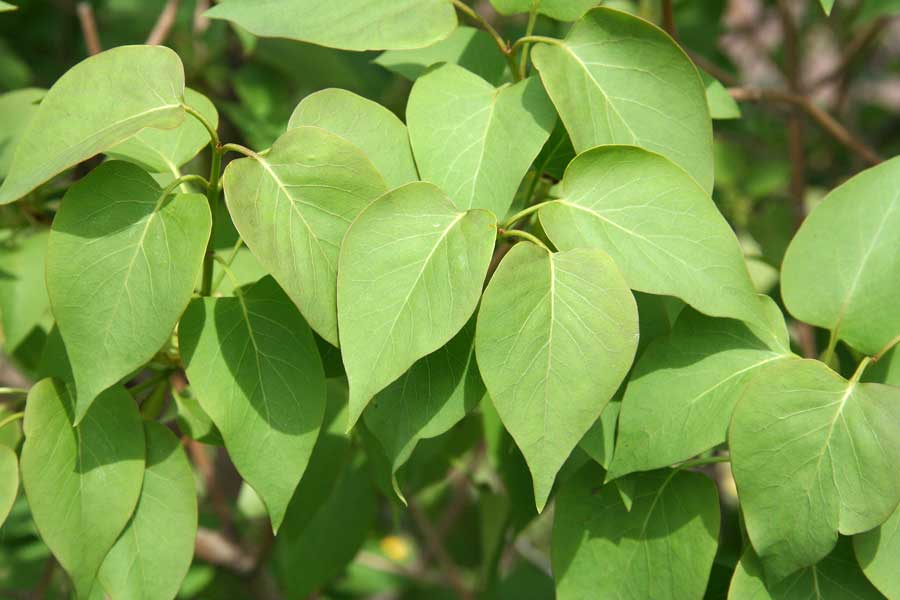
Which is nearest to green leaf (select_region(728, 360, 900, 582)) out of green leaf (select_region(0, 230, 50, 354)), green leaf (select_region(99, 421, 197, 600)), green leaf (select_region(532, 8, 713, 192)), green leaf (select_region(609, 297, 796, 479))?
green leaf (select_region(609, 297, 796, 479))

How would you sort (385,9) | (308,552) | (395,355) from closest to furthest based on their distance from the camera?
(395,355) → (385,9) → (308,552)

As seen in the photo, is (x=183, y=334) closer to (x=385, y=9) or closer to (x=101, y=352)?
(x=101, y=352)

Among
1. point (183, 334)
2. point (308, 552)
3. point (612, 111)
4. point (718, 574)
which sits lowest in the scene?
point (308, 552)

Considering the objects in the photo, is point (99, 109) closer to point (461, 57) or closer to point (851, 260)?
point (461, 57)

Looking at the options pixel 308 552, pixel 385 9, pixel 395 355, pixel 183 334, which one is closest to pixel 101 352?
pixel 183 334

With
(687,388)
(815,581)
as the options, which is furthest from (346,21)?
(815,581)

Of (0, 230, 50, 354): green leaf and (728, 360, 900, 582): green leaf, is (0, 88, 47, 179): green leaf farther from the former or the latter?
(728, 360, 900, 582): green leaf
